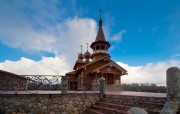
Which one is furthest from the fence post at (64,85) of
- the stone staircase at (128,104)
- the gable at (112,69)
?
the gable at (112,69)

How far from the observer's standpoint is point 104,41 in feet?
96.2

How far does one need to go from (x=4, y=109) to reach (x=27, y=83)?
3.46 meters

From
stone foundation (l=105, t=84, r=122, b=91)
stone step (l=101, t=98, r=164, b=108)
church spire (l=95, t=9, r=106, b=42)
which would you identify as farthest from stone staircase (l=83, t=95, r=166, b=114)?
church spire (l=95, t=9, r=106, b=42)

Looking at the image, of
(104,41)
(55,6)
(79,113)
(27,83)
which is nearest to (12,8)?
(55,6)

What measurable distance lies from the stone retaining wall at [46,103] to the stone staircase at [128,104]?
558mm

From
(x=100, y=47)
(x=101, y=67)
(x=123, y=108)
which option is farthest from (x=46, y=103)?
(x=100, y=47)

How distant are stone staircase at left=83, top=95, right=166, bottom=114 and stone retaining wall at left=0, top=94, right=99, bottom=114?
1.83 feet

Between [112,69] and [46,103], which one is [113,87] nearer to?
[112,69]

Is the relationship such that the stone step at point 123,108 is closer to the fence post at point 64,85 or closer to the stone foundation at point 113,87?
the fence post at point 64,85

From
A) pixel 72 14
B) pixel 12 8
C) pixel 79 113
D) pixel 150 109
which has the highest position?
pixel 72 14

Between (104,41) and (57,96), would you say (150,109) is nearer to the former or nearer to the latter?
(57,96)

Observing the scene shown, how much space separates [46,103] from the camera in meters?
9.81

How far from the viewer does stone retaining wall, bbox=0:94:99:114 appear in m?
9.16

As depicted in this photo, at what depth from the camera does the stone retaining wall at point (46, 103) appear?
9164mm
